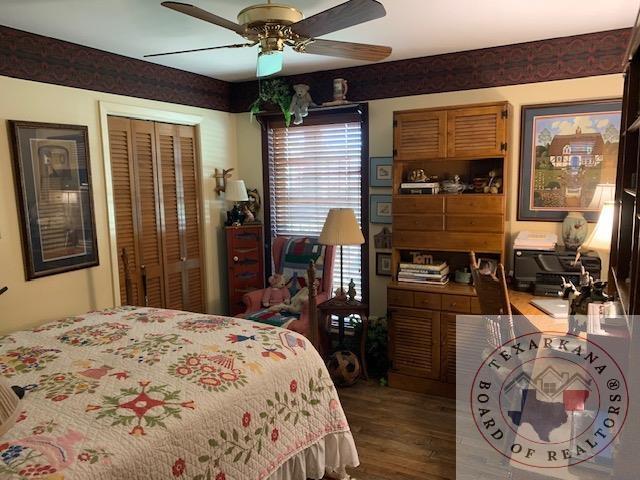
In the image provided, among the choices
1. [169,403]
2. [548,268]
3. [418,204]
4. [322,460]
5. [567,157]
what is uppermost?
[567,157]

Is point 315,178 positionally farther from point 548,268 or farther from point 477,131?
point 548,268

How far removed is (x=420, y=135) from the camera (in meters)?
3.33

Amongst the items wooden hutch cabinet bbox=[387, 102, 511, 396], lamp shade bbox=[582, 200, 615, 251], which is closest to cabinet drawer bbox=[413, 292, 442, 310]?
wooden hutch cabinet bbox=[387, 102, 511, 396]

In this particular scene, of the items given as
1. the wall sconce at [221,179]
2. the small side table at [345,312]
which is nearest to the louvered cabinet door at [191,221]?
the wall sconce at [221,179]

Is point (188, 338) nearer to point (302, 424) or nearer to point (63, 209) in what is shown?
point (302, 424)

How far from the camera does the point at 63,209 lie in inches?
122

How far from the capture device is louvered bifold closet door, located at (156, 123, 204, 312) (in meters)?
3.92

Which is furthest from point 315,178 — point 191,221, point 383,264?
point 191,221

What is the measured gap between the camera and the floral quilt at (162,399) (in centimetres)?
141

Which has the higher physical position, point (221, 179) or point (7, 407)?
point (221, 179)

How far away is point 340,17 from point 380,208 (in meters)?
2.19

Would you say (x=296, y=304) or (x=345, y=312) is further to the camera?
(x=296, y=304)

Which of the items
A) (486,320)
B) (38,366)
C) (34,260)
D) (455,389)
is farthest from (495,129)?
(34,260)

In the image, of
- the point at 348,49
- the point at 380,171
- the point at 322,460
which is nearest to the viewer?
the point at 322,460
